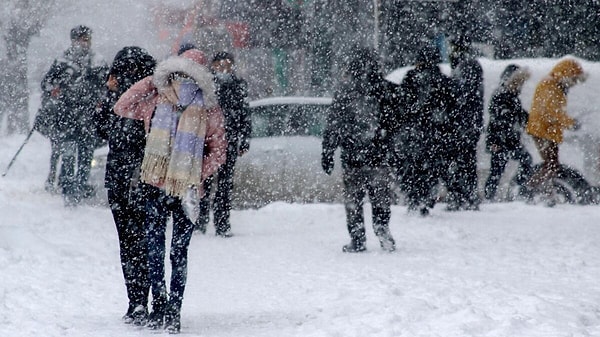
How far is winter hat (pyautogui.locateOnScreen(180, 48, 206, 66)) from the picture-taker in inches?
238

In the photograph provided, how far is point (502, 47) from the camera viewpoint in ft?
64.9

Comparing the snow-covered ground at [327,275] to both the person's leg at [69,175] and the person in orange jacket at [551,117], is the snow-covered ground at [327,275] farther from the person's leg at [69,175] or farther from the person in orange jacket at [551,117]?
the person in orange jacket at [551,117]

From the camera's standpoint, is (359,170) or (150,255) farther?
(359,170)

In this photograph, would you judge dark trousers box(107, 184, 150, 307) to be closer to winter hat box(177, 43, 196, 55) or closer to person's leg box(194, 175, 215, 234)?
winter hat box(177, 43, 196, 55)

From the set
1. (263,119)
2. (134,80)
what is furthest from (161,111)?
(263,119)

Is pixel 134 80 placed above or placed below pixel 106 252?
above

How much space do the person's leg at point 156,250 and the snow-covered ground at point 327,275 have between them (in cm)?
14

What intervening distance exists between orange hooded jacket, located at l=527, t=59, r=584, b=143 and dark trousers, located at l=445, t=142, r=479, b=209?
0.81 m

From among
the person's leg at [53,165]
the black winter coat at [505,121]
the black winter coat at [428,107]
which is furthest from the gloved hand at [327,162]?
the person's leg at [53,165]

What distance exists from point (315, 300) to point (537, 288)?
148 cm

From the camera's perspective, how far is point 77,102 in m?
12.8

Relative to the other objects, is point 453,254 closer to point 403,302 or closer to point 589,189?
point 403,302

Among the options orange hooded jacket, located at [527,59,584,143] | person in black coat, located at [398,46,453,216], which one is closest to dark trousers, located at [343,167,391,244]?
person in black coat, located at [398,46,453,216]

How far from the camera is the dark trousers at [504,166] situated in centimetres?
1271
